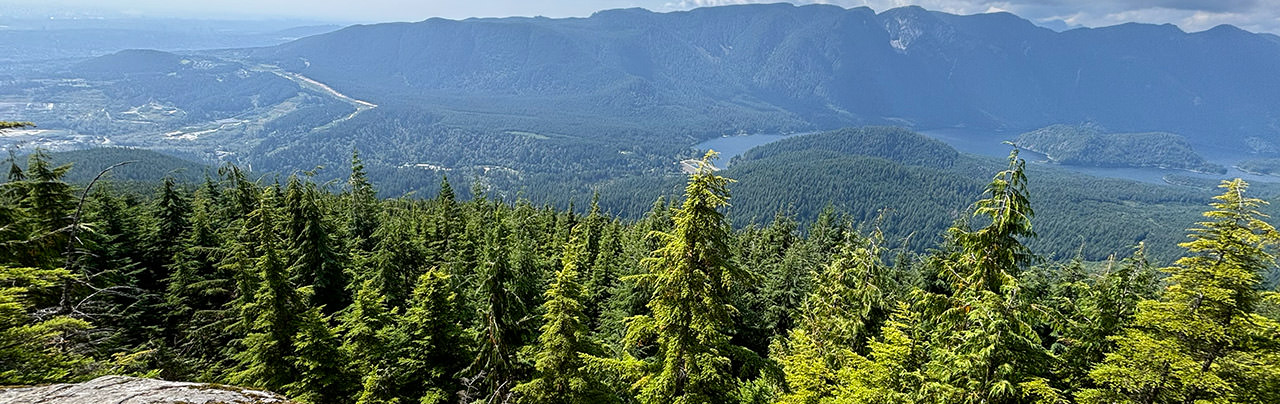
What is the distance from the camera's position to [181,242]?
31797mm

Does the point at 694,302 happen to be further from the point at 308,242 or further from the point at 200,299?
the point at 200,299

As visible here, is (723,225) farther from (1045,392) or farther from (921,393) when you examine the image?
(1045,392)

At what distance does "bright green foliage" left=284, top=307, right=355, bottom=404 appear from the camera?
16.6m

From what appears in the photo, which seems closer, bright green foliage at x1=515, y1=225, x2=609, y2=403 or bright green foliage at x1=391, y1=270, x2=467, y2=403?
bright green foliage at x1=515, y1=225, x2=609, y2=403

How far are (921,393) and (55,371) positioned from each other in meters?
18.1

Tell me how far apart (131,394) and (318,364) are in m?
9.96

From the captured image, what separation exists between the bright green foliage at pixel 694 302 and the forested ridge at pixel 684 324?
2.2 inches

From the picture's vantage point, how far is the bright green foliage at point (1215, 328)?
11.3 m

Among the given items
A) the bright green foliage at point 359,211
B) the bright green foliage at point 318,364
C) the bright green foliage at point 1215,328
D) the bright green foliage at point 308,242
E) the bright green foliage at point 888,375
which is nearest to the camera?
the bright green foliage at point 1215,328

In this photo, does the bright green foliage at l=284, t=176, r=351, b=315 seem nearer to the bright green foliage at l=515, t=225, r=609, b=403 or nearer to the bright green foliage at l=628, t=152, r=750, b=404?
the bright green foliage at l=515, t=225, r=609, b=403

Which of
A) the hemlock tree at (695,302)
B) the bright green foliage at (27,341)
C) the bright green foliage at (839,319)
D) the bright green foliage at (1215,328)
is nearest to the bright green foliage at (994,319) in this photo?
the bright green foliage at (1215,328)

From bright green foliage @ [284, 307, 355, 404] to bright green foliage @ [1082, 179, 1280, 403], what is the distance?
20.9 m

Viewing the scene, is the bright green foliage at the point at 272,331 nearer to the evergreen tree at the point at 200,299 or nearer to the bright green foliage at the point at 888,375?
the evergreen tree at the point at 200,299

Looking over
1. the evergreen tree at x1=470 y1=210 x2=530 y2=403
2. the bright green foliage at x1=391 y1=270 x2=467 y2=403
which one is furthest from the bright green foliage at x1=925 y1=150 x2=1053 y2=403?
the bright green foliage at x1=391 y1=270 x2=467 y2=403
